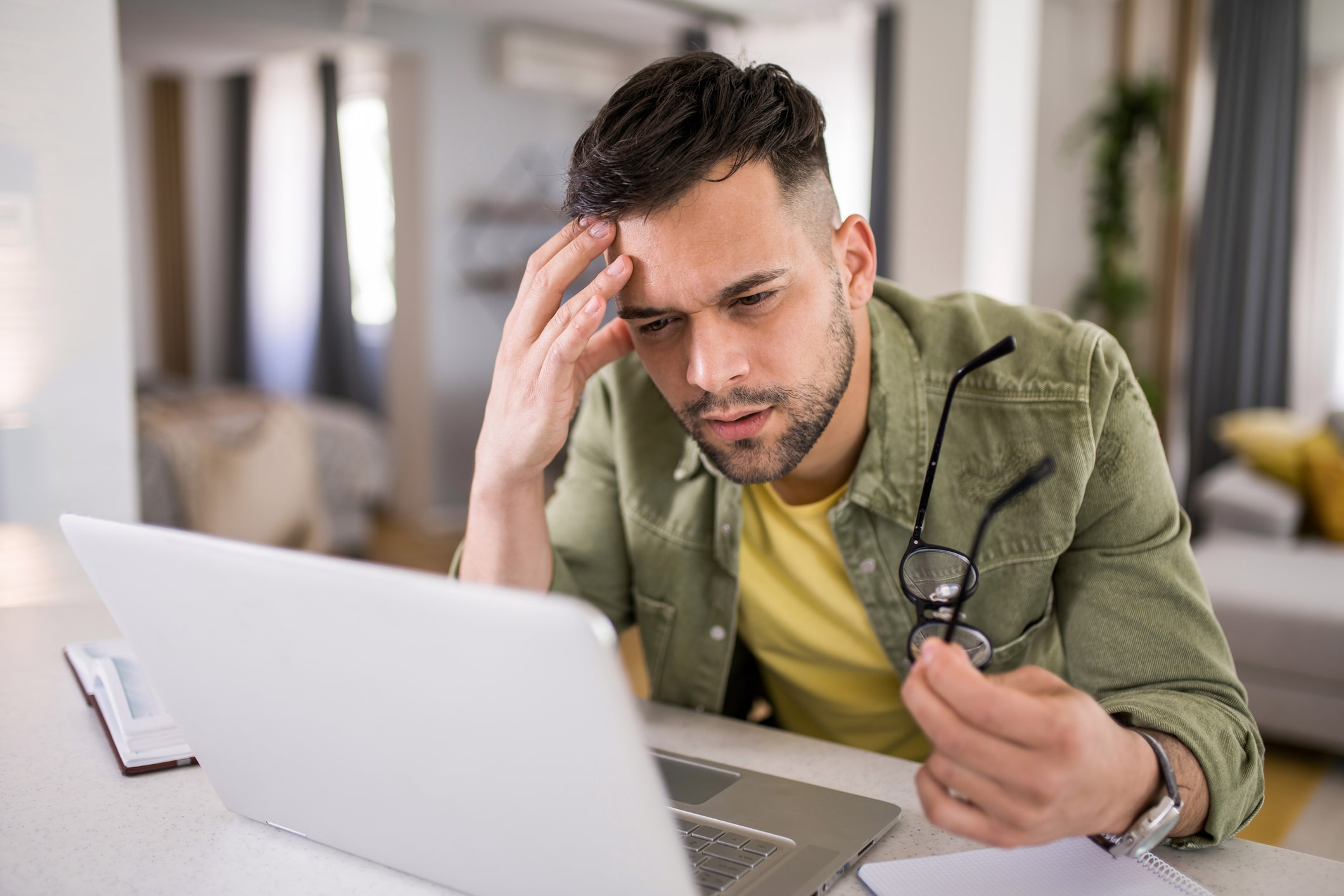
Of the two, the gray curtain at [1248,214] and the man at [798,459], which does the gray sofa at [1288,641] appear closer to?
the man at [798,459]

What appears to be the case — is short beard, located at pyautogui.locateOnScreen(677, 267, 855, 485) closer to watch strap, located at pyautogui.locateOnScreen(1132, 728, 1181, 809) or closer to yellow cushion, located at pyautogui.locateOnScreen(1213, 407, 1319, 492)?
watch strap, located at pyautogui.locateOnScreen(1132, 728, 1181, 809)

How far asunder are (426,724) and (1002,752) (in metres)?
0.35

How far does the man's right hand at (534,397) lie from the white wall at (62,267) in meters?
0.64

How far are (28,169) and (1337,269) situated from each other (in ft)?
16.1

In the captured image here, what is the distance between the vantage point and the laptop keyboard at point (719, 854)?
A: 73cm

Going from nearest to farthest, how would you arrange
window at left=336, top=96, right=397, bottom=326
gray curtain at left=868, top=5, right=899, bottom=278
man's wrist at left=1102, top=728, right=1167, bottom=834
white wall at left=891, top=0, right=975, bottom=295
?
1. man's wrist at left=1102, top=728, right=1167, bottom=834
2. white wall at left=891, top=0, right=975, bottom=295
3. gray curtain at left=868, top=5, right=899, bottom=278
4. window at left=336, top=96, right=397, bottom=326

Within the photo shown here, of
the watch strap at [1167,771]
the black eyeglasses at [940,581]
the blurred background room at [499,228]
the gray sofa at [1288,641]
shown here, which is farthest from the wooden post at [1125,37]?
the watch strap at [1167,771]

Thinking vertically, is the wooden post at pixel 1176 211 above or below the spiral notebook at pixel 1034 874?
above

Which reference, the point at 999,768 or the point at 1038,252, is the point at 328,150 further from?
the point at 999,768

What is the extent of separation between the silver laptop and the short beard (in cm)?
38

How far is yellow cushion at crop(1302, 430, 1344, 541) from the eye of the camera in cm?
320

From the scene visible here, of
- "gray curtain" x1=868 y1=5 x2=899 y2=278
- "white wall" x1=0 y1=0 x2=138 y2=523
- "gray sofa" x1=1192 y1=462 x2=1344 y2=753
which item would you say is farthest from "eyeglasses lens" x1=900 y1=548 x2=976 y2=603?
"gray curtain" x1=868 y1=5 x2=899 y2=278

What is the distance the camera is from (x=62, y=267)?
1.38m

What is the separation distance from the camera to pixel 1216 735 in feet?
2.77
